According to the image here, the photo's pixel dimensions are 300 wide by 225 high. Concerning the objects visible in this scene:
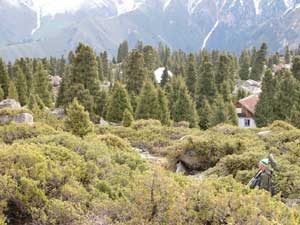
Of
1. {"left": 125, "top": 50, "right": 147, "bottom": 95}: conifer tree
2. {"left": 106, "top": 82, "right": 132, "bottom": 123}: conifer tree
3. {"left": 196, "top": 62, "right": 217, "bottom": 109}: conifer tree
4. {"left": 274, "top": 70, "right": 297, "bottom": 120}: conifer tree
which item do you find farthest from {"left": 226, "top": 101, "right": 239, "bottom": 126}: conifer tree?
{"left": 106, "top": 82, "right": 132, "bottom": 123}: conifer tree

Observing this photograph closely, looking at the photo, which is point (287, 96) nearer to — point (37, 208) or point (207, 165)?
point (207, 165)

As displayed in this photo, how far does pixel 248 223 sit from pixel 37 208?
3787mm

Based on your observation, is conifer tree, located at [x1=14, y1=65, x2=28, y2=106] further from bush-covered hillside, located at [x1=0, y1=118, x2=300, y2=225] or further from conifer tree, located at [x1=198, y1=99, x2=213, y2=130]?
bush-covered hillside, located at [x1=0, y1=118, x2=300, y2=225]

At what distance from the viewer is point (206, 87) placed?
2053 inches

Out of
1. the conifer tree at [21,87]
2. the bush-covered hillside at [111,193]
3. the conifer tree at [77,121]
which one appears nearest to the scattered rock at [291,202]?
the bush-covered hillside at [111,193]

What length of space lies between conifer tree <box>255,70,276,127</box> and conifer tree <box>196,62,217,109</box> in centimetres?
572

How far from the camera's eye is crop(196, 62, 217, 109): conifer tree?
2047 inches

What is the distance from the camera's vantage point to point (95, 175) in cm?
1006

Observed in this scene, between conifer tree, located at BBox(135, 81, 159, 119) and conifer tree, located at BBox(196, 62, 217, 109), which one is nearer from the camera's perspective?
conifer tree, located at BBox(135, 81, 159, 119)

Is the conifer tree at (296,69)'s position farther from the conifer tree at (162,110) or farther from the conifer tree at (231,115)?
the conifer tree at (162,110)

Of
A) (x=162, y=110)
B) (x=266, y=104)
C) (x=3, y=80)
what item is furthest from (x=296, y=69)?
(x=3, y=80)

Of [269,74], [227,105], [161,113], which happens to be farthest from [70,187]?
[269,74]

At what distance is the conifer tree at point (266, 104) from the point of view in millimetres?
46594

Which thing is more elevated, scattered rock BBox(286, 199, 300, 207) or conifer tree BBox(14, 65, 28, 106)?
conifer tree BBox(14, 65, 28, 106)
